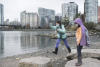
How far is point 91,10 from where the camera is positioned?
9700cm

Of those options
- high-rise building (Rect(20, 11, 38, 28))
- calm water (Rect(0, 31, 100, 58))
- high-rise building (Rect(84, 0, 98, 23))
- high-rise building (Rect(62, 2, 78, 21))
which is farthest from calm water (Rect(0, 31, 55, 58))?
high-rise building (Rect(20, 11, 38, 28))

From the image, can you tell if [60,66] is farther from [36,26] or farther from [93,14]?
[36,26]

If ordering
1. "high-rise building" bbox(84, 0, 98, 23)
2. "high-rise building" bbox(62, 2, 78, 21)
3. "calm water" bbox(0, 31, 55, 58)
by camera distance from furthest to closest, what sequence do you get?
"high-rise building" bbox(62, 2, 78, 21) < "high-rise building" bbox(84, 0, 98, 23) < "calm water" bbox(0, 31, 55, 58)

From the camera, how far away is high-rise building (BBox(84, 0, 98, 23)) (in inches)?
3753

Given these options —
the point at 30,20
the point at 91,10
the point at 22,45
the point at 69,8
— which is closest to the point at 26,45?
the point at 22,45

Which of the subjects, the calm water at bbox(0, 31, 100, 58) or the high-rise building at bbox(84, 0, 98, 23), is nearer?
the calm water at bbox(0, 31, 100, 58)

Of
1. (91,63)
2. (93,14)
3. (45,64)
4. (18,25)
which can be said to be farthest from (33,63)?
(18,25)

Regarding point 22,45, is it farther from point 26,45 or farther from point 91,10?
point 91,10

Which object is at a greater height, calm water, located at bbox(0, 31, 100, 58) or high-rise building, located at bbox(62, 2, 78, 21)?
high-rise building, located at bbox(62, 2, 78, 21)

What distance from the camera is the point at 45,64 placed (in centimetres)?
600

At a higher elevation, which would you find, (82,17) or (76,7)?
(76,7)

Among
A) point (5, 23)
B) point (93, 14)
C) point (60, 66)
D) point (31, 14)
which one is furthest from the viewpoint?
point (31, 14)

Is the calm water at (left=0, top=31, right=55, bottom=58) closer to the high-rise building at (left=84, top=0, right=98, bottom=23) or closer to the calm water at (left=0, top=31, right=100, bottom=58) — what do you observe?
the calm water at (left=0, top=31, right=100, bottom=58)

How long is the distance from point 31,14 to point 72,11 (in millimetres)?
99150
